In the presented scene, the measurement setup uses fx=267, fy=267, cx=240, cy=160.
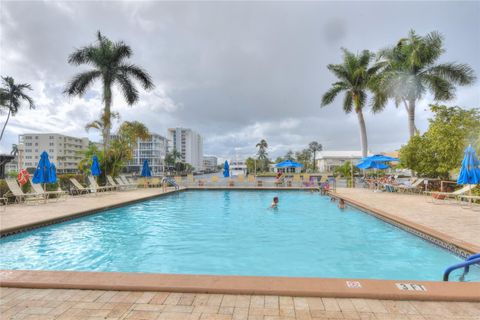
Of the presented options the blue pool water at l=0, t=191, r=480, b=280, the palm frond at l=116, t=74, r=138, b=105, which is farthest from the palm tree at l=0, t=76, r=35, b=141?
the blue pool water at l=0, t=191, r=480, b=280

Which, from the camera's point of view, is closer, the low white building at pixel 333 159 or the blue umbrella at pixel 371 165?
the blue umbrella at pixel 371 165

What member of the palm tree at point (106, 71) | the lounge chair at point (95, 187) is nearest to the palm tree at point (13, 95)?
the palm tree at point (106, 71)

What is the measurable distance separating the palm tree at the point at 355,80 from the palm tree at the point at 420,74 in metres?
2.90

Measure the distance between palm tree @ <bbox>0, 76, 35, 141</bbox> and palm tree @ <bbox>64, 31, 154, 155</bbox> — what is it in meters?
19.6

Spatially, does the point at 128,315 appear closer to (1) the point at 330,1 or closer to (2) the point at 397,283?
(2) the point at 397,283

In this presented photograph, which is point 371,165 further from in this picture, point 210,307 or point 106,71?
point 106,71

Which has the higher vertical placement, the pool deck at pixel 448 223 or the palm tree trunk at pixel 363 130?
the palm tree trunk at pixel 363 130

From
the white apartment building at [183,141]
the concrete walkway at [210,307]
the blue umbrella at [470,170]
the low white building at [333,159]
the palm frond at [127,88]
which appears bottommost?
the concrete walkway at [210,307]

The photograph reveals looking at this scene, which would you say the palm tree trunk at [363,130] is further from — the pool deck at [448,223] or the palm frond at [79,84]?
the palm frond at [79,84]

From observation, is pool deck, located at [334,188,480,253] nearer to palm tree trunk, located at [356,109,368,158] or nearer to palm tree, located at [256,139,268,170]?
palm tree trunk, located at [356,109,368,158]

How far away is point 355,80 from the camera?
22219 mm

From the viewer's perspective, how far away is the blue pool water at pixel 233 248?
535 cm

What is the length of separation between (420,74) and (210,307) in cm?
2114

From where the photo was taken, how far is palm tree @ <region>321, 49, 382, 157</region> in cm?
2189
